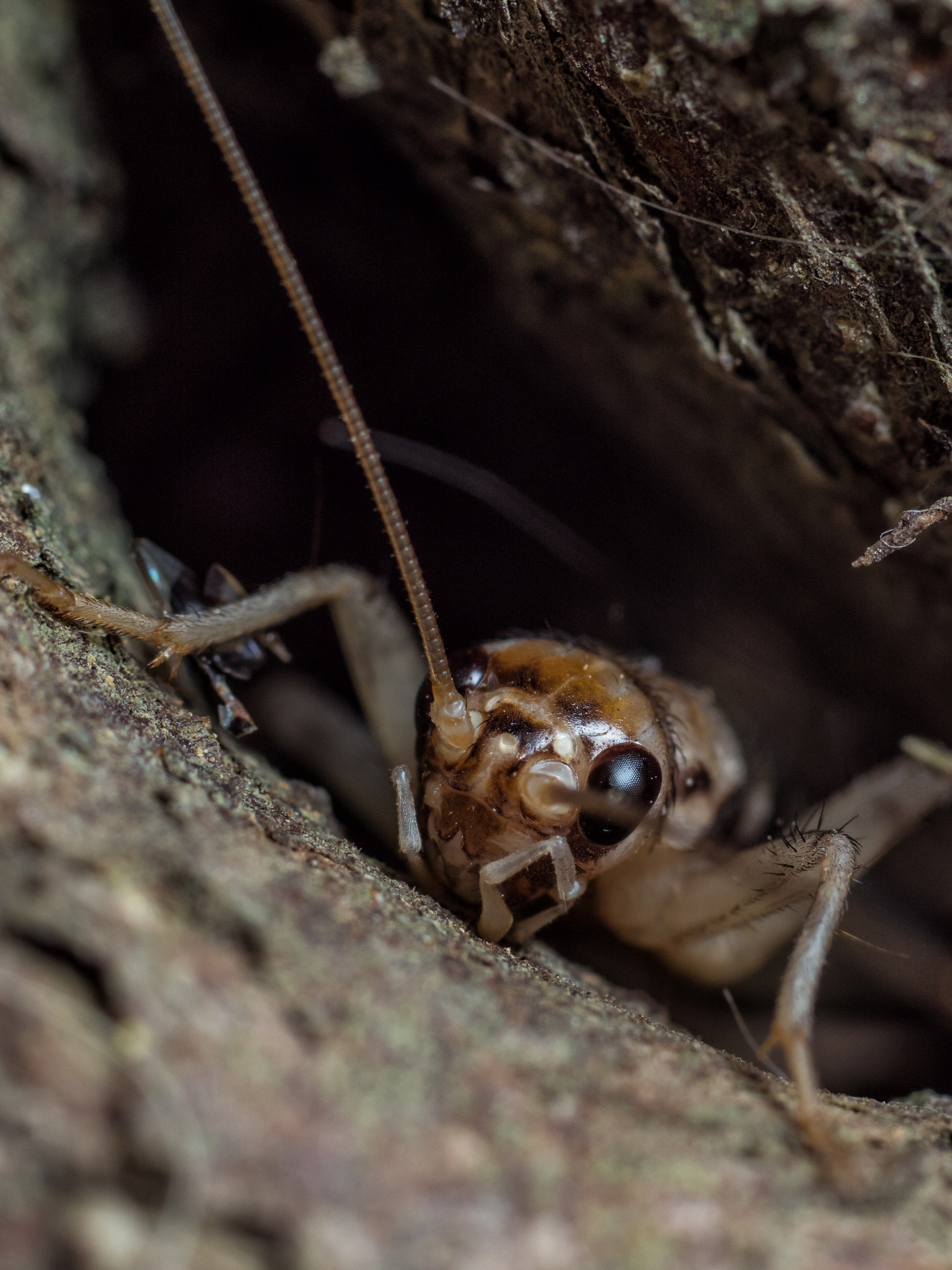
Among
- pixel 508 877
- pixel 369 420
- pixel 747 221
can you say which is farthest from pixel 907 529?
pixel 369 420

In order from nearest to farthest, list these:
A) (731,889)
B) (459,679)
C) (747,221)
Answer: (747,221), (459,679), (731,889)

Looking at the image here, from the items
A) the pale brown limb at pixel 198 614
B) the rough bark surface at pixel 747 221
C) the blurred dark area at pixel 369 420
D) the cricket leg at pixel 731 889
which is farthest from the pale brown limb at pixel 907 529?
the pale brown limb at pixel 198 614

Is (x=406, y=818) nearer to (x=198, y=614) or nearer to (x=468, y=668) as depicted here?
(x=468, y=668)

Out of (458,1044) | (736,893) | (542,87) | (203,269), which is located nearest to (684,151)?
(542,87)

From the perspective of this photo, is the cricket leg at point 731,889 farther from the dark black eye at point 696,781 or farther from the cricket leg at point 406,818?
the cricket leg at point 406,818

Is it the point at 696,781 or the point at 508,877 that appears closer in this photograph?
the point at 508,877

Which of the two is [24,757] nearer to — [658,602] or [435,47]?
[435,47]

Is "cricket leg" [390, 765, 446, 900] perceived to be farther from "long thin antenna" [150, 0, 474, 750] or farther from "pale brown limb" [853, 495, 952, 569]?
"pale brown limb" [853, 495, 952, 569]

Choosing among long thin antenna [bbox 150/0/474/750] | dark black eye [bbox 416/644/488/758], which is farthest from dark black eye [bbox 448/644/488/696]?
long thin antenna [bbox 150/0/474/750]
